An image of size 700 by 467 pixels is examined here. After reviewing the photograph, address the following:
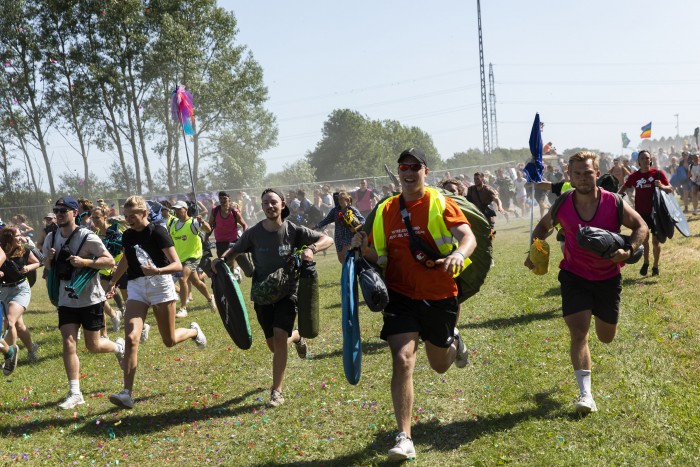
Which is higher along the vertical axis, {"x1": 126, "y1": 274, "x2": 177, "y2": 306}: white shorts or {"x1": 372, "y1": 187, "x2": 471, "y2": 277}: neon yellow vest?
{"x1": 372, "y1": 187, "x2": 471, "y2": 277}: neon yellow vest

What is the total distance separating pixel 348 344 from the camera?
4789 millimetres

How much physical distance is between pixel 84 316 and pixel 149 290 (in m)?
0.84

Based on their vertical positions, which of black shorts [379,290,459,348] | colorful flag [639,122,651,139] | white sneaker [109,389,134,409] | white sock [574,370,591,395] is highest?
colorful flag [639,122,651,139]

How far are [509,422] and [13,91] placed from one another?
43060mm

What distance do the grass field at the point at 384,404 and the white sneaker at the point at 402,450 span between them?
0.11m

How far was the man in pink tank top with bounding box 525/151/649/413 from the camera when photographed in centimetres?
549

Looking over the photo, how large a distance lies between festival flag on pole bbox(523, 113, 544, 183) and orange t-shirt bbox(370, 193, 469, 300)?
3586mm

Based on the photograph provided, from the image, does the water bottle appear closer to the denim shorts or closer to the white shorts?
the white shorts

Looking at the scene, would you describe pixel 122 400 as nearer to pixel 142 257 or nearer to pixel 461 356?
pixel 142 257

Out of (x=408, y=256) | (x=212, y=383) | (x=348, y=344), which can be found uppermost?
(x=408, y=256)

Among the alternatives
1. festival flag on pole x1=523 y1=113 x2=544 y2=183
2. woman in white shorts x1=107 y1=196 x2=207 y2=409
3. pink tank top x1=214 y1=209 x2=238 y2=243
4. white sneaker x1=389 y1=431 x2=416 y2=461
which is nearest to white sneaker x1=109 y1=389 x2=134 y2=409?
woman in white shorts x1=107 y1=196 x2=207 y2=409

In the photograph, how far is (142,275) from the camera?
23.0 feet

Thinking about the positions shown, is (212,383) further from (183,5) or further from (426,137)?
(426,137)

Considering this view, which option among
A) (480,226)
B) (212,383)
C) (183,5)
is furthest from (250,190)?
(480,226)
